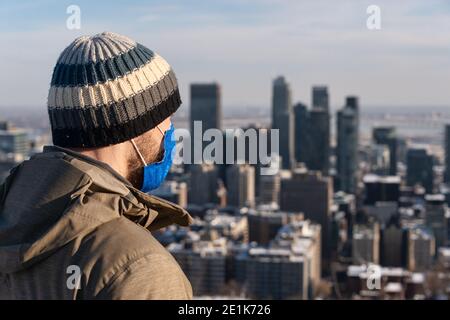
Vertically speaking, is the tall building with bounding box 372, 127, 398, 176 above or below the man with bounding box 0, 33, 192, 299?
below

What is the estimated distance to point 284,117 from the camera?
133 feet

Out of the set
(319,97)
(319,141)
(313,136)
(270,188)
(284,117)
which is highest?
(319,97)

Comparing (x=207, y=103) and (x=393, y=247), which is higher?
(x=207, y=103)

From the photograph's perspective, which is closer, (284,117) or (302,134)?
(302,134)

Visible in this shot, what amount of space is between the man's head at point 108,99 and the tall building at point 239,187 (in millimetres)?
28222

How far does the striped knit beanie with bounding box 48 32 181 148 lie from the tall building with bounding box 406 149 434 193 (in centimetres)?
3475

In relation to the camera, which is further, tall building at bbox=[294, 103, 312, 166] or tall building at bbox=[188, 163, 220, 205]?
tall building at bbox=[294, 103, 312, 166]

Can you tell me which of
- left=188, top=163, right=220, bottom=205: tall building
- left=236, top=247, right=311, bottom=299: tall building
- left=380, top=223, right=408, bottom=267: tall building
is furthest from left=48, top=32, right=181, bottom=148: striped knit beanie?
left=188, top=163, right=220, bottom=205: tall building

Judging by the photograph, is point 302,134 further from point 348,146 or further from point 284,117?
point 348,146

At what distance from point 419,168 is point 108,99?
35.8 metres

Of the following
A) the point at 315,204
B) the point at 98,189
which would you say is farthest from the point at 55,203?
the point at 315,204

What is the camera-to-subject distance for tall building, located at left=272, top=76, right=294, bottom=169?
3706cm

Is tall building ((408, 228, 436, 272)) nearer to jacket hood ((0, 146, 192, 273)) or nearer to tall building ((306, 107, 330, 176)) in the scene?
tall building ((306, 107, 330, 176))
